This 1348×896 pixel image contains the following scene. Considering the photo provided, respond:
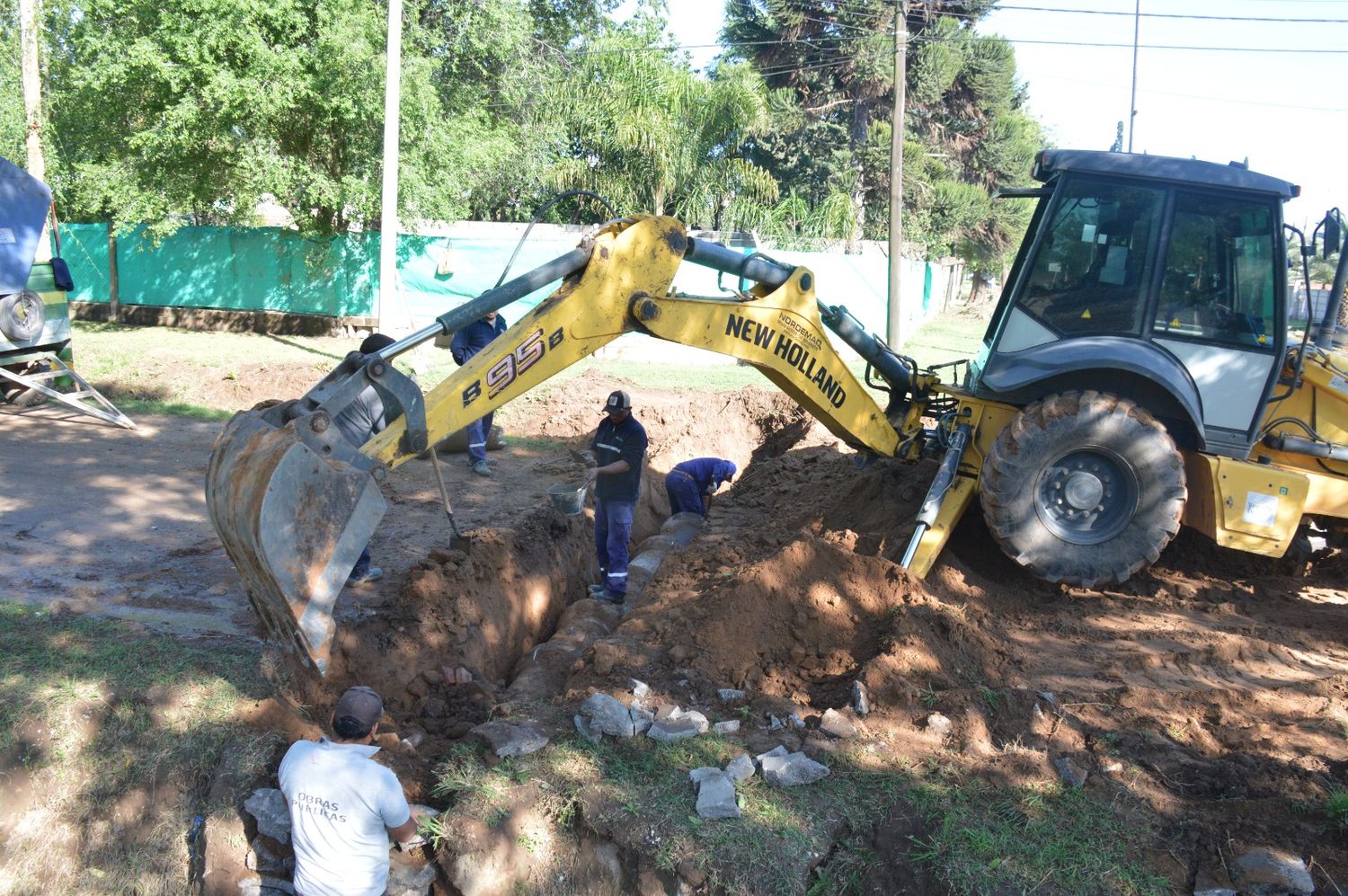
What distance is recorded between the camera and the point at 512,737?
15.5 feet

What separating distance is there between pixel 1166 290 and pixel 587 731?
479cm

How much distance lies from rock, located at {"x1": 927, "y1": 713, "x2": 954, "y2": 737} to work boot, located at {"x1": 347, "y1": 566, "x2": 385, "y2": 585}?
4026mm

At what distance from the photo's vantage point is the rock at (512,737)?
465 centimetres

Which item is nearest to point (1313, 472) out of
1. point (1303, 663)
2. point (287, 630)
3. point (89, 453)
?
point (1303, 663)

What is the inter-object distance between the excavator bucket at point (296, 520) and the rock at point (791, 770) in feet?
6.95

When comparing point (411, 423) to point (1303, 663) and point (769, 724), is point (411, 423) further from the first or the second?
point (1303, 663)

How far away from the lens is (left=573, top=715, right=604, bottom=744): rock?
15.7 feet

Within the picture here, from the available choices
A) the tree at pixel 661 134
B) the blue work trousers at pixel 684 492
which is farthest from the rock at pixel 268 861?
the tree at pixel 661 134

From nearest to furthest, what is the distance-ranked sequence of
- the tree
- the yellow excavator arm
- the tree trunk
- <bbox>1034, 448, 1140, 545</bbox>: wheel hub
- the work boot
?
1. the yellow excavator arm
2. <bbox>1034, 448, 1140, 545</bbox>: wheel hub
3. the work boot
4. the tree
5. the tree trunk

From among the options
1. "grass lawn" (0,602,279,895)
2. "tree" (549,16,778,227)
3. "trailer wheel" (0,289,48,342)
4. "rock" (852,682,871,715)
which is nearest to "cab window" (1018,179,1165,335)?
"rock" (852,682,871,715)

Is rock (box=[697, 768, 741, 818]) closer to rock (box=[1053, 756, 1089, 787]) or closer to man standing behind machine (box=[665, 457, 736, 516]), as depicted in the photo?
rock (box=[1053, 756, 1089, 787])

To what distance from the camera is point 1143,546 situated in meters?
6.53

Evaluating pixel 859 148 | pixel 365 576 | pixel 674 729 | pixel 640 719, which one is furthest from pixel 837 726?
pixel 859 148

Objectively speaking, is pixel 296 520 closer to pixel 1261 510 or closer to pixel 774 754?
pixel 774 754
